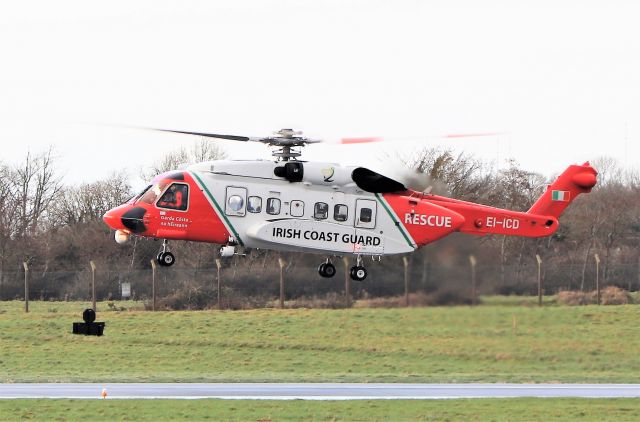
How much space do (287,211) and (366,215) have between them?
2.17 metres

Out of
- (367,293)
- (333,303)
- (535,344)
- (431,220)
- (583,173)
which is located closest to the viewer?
(431,220)

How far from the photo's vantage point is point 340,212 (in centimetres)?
3978

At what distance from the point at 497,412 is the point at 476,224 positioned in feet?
44.7

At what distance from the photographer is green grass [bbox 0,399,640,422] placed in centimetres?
5119

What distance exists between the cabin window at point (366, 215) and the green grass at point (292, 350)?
68.3ft

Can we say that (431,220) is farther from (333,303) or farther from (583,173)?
(333,303)

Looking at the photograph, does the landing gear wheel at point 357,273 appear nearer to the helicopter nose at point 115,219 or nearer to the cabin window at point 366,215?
the cabin window at point 366,215

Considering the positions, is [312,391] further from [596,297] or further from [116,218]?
[116,218]

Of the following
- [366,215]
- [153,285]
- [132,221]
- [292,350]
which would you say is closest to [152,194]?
[132,221]

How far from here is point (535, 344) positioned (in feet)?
185

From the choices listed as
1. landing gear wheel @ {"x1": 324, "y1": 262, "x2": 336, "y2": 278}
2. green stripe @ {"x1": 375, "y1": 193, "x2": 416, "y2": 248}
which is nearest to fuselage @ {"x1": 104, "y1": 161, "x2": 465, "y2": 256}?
green stripe @ {"x1": 375, "y1": 193, "x2": 416, "y2": 248}

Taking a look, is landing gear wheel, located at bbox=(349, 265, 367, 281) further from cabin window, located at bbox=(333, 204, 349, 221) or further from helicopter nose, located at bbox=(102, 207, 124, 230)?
helicopter nose, located at bbox=(102, 207, 124, 230)

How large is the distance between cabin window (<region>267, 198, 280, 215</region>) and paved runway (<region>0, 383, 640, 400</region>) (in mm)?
18201

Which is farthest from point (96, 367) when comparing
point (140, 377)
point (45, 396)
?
point (45, 396)
